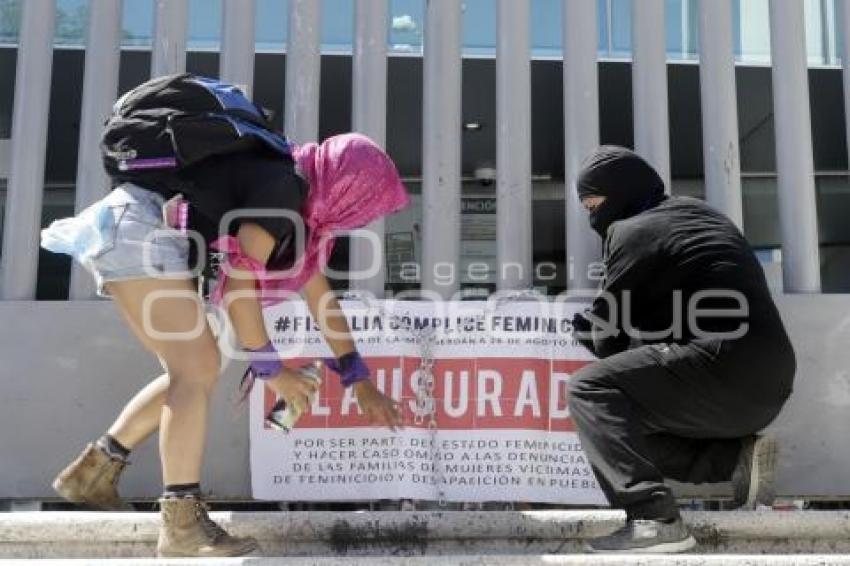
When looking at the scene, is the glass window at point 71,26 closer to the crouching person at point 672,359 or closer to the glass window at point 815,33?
the crouching person at point 672,359

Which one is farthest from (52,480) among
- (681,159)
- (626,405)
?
(681,159)

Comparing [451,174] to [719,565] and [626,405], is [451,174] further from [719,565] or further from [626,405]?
[719,565]

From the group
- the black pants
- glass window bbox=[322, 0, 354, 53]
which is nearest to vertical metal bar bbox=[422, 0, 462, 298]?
the black pants

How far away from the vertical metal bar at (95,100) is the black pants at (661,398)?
189cm

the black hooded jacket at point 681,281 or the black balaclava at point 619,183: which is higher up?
the black balaclava at point 619,183

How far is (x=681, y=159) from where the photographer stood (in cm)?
715

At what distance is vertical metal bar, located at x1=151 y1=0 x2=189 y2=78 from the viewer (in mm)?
3443

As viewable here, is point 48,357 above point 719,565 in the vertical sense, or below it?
above

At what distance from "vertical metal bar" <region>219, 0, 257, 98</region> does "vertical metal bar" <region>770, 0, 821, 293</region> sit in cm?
201

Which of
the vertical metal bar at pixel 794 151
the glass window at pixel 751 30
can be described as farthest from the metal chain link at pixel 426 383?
the glass window at pixel 751 30

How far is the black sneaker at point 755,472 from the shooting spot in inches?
110

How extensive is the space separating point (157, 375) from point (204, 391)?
93 cm

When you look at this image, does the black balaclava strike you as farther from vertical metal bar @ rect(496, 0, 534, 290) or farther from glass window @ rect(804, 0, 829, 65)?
glass window @ rect(804, 0, 829, 65)

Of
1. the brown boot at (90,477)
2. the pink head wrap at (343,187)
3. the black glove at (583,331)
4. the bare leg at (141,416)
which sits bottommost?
the brown boot at (90,477)
